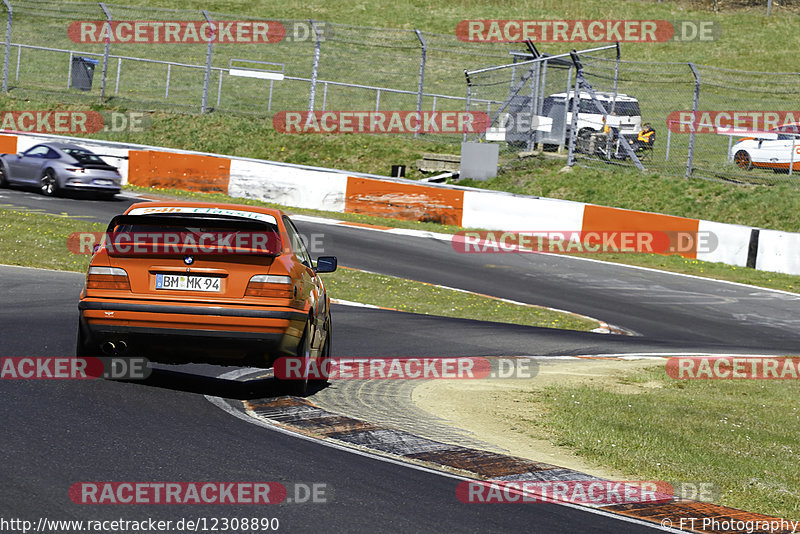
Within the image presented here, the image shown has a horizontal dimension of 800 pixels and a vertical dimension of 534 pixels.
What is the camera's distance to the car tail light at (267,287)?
25.3ft

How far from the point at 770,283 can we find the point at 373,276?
24.2ft

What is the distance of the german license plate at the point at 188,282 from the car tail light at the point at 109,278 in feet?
0.85

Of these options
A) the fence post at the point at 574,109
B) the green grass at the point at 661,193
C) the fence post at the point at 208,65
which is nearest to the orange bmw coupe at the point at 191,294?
the green grass at the point at 661,193

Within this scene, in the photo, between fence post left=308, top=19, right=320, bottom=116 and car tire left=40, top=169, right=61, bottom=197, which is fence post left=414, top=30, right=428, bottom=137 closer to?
fence post left=308, top=19, right=320, bottom=116

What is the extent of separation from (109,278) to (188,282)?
23.7 inches

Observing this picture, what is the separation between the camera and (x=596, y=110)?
26109mm

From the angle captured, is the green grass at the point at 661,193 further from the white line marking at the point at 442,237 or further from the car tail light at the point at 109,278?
the car tail light at the point at 109,278

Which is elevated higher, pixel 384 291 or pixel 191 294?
pixel 191 294

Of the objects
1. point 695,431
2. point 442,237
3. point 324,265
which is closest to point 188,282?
point 324,265

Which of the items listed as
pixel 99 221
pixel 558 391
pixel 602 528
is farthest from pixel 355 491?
pixel 99 221

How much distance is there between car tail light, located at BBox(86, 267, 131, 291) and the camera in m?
7.71

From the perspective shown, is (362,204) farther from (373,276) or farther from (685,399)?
(685,399)

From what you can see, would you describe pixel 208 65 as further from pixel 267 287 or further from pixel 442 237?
pixel 267 287

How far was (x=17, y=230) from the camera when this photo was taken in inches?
723
